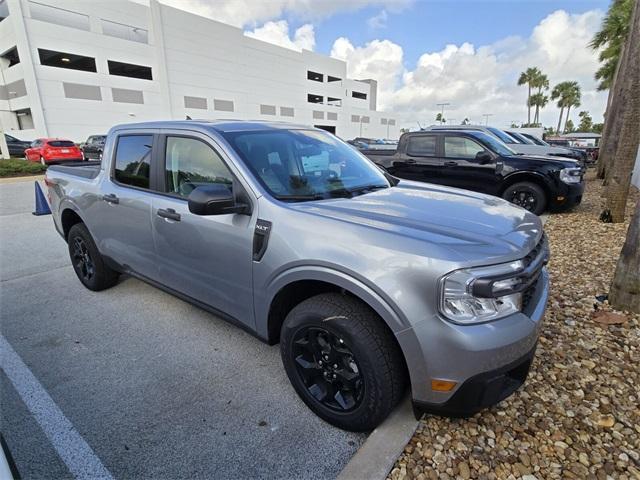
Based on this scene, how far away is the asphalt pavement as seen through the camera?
6.60ft

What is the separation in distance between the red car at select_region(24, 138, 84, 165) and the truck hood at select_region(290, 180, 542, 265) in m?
23.1

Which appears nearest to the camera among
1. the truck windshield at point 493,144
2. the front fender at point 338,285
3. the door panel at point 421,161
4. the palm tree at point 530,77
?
the front fender at point 338,285

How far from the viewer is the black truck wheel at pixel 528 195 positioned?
7.15m

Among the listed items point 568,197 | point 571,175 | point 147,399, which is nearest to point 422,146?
point 571,175

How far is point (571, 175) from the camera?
6996 mm

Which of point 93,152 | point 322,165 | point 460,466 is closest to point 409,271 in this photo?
point 460,466

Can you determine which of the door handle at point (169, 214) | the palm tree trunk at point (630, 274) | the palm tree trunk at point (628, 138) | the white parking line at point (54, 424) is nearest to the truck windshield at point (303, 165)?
the door handle at point (169, 214)

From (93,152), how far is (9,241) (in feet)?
53.4

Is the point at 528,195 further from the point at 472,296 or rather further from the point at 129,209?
the point at 129,209

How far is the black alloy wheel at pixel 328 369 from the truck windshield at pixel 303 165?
35.8 inches

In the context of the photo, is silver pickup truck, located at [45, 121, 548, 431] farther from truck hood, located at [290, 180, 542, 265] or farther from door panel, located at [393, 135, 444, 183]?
door panel, located at [393, 135, 444, 183]

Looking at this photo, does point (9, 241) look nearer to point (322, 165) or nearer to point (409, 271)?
point (322, 165)

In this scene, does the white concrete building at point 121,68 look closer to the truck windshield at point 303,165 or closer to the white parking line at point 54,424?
the white parking line at point 54,424

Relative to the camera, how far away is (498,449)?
199cm
